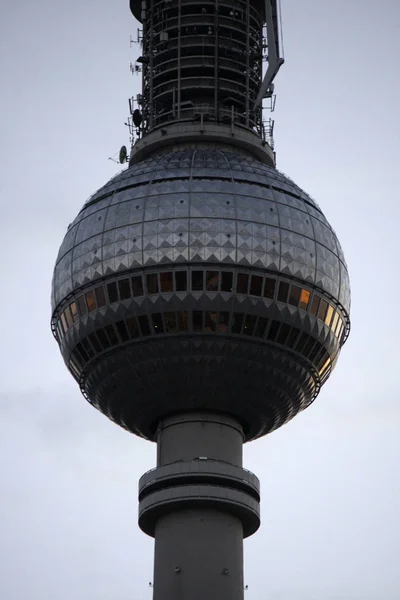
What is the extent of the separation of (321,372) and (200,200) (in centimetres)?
1224

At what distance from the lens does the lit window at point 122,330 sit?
225 ft

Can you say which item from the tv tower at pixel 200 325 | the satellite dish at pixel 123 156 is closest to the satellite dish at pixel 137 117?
the satellite dish at pixel 123 156

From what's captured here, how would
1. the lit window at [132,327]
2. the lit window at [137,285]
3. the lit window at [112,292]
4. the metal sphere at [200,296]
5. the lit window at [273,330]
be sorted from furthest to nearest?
1. the lit window at [112,292]
2. the lit window at [273,330]
3. the lit window at [132,327]
4. the lit window at [137,285]
5. the metal sphere at [200,296]

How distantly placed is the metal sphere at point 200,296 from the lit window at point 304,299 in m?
0.05

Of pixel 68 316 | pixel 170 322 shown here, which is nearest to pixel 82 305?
pixel 68 316

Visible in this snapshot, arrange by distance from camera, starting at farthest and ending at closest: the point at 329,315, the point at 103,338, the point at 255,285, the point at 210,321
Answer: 1. the point at 329,315
2. the point at 103,338
3. the point at 255,285
4. the point at 210,321

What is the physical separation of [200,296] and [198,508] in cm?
1133

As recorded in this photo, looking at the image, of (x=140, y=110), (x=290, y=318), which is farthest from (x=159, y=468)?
(x=140, y=110)

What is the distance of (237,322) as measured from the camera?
67750 millimetres

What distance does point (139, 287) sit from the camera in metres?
68.0

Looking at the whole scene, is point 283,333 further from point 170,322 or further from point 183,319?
point 170,322

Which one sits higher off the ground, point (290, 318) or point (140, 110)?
point (140, 110)

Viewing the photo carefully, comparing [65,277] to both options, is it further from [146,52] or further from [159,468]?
[146,52]

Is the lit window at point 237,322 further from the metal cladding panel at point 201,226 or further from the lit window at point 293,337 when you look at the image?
the lit window at point 293,337
